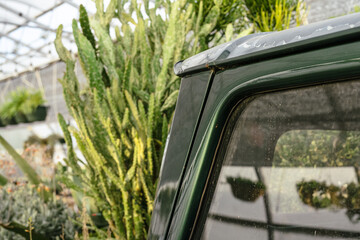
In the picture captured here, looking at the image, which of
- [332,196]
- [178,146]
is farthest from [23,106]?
[332,196]

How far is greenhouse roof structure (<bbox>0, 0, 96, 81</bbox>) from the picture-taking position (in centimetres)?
1058

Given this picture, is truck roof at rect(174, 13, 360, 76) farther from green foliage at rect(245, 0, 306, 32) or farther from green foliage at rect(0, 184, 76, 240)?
green foliage at rect(245, 0, 306, 32)

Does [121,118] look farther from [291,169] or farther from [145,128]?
[291,169]

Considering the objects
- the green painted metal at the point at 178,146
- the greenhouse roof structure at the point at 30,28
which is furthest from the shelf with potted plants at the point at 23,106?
the green painted metal at the point at 178,146

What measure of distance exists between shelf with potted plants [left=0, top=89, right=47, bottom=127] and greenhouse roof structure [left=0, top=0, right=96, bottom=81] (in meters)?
2.67

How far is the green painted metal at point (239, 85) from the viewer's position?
1.36 feet

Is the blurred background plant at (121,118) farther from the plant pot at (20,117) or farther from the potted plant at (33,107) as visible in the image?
the plant pot at (20,117)

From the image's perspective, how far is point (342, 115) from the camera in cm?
44

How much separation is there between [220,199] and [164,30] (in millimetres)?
1499

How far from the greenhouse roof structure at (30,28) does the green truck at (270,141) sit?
9.44 metres

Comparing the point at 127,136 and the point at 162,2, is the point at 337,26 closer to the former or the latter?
the point at 127,136

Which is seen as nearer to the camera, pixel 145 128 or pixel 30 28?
pixel 145 128

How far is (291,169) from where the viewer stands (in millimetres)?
512

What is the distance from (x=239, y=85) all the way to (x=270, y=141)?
0.10m
